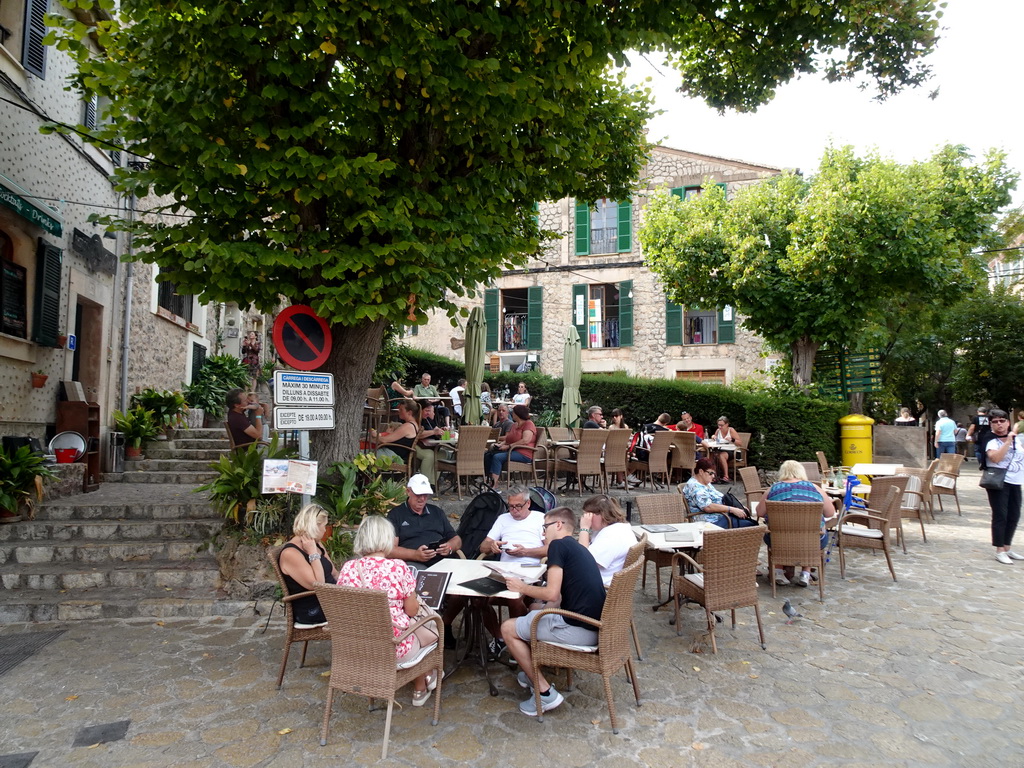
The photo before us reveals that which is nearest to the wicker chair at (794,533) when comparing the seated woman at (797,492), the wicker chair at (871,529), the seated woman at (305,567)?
the seated woman at (797,492)

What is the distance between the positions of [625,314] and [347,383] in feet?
51.9

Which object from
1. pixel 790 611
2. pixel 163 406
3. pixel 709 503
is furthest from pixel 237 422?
pixel 790 611

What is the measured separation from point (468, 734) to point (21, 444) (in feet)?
21.3

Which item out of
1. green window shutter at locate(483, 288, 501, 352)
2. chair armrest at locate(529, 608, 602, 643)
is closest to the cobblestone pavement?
chair armrest at locate(529, 608, 602, 643)

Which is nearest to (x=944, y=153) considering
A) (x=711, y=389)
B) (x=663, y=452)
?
(x=711, y=389)

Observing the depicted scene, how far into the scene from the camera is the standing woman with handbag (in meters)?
7.01

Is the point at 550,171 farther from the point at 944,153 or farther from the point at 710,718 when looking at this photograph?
the point at 944,153

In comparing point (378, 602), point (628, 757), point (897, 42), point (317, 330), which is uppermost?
point (897, 42)

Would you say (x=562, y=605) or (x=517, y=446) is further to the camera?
(x=517, y=446)

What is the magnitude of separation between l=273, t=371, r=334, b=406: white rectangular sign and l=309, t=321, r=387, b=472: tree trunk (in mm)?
845

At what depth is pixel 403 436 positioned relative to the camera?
7.95 metres

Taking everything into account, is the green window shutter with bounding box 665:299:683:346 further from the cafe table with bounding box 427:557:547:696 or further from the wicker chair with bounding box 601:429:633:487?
the cafe table with bounding box 427:557:547:696

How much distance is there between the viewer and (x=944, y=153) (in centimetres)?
1600

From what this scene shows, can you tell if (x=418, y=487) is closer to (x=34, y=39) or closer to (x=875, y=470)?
(x=34, y=39)
